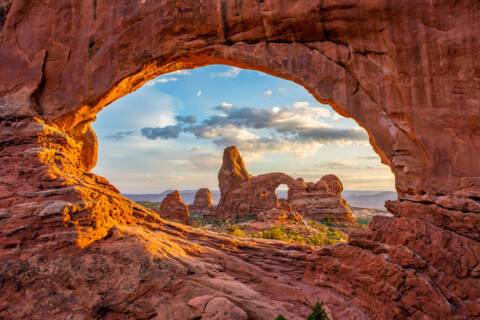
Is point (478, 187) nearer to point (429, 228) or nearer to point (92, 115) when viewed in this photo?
point (429, 228)

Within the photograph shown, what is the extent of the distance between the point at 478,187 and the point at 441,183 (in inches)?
42.1

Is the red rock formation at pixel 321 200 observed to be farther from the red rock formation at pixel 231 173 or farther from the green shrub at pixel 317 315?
the green shrub at pixel 317 315

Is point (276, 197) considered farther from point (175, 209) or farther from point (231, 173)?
point (175, 209)

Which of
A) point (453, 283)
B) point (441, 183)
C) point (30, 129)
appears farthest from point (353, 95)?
point (30, 129)

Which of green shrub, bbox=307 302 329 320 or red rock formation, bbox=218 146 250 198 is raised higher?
red rock formation, bbox=218 146 250 198

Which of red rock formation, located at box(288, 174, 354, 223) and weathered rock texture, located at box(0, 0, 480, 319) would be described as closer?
weathered rock texture, located at box(0, 0, 480, 319)

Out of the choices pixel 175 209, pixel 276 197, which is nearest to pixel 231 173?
pixel 276 197

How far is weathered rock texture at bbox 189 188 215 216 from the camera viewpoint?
7359cm

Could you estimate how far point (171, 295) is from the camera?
376 inches

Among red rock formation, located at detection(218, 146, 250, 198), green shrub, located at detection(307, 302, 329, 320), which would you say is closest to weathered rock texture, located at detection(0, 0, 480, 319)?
green shrub, located at detection(307, 302, 329, 320)

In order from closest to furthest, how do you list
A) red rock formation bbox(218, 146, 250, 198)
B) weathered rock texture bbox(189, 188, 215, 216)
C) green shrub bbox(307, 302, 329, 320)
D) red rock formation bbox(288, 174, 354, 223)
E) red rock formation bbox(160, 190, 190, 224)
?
1. green shrub bbox(307, 302, 329, 320)
2. red rock formation bbox(160, 190, 190, 224)
3. red rock formation bbox(288, 174, 354, 223)
4. red rock formation bbox(218, 146, 250, 198)
5. weathered rock texture bbox(189, 188, 215, 216)

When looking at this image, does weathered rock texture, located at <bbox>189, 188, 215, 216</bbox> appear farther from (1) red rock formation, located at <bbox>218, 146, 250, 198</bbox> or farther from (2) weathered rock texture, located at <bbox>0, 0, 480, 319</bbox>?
(2) weathered rock texture, located at <bbox>0, 0, 480, 319</bbox>

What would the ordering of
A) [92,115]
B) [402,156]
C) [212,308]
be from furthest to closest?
[92,115] → [402,156] → [212,308]

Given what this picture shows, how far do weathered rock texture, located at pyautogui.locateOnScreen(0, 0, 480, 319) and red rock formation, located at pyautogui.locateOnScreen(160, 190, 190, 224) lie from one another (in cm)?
3019
